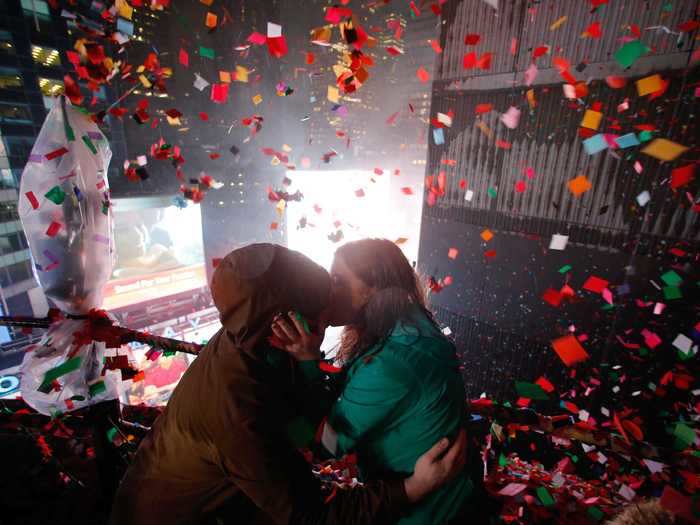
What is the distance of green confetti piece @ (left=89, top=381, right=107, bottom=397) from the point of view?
273cm

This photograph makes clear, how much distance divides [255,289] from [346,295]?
0.83 m

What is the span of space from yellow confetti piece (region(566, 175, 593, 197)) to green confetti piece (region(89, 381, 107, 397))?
6319 mm

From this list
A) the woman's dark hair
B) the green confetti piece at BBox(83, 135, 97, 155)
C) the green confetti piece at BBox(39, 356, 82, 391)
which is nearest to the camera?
the woman's dark hair

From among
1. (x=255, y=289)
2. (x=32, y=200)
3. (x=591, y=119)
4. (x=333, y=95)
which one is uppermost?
(x=333, y=95)

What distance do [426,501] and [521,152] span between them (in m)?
5.37

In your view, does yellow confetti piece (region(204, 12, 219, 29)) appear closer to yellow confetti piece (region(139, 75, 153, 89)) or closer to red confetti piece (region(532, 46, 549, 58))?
yellow confetti piece (region(139, 75, 153, 89))

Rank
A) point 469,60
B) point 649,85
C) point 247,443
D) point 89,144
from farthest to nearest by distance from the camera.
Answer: point 469,60 < point 649,85 < point 89,144 < point 247,443

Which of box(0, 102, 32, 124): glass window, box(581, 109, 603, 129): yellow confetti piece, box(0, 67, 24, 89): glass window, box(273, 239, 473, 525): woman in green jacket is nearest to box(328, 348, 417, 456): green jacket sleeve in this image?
box(273, 239, 473, 525): woman in green jacket

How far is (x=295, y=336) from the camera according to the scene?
1578 mm

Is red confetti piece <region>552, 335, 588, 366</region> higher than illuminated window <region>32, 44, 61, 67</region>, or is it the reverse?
illuminated window <region>32, 44, 61, 67</region>

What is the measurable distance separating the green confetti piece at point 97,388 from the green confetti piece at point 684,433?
7360 mm

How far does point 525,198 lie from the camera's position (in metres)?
5.55

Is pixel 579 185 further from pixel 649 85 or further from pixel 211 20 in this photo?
pixel 211 20

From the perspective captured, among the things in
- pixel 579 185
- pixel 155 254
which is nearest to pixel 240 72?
pixel 155 254
